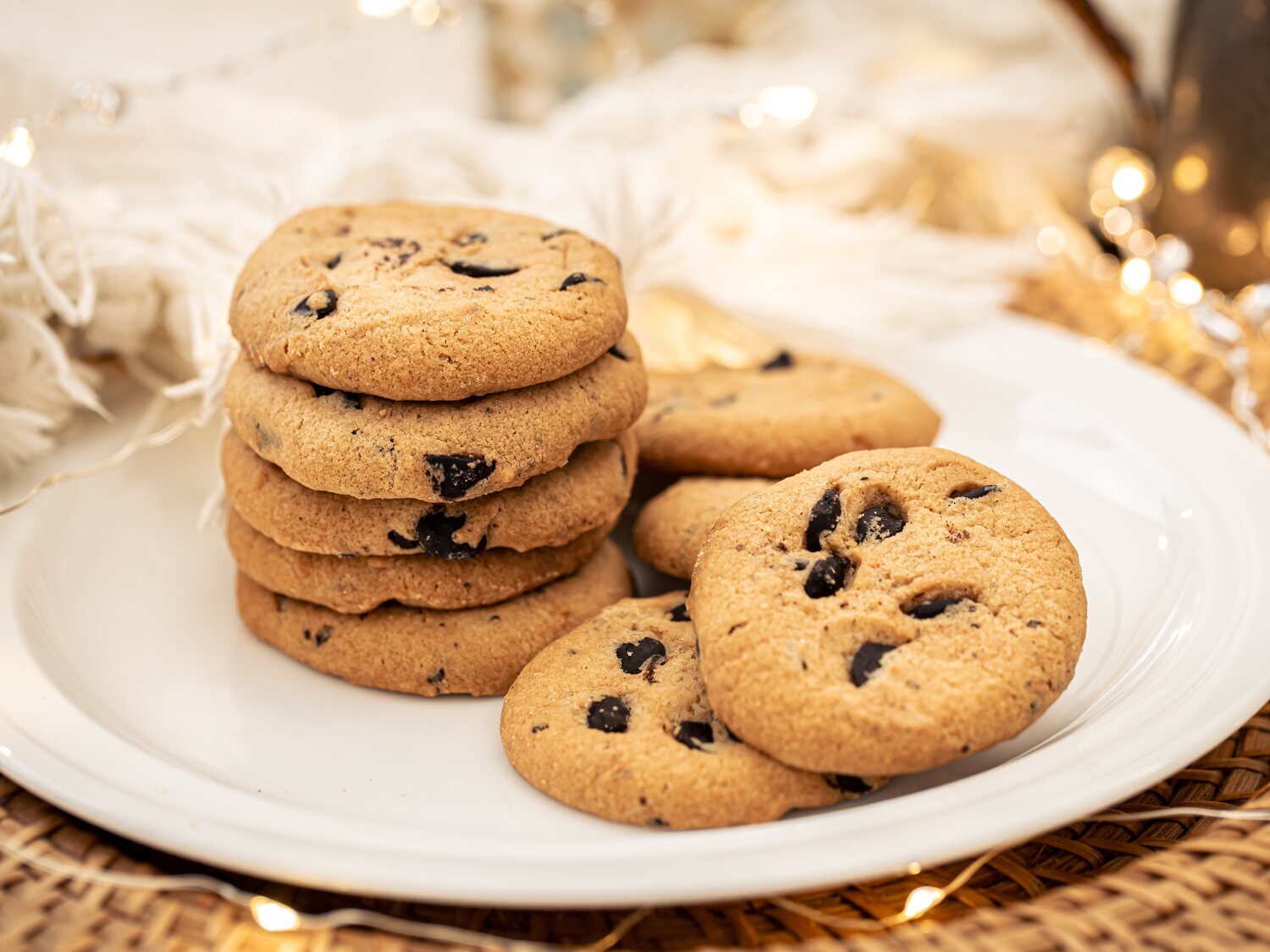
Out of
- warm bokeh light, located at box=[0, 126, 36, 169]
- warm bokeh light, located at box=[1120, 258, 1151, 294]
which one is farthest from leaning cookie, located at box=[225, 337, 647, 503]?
warm bokeh light, located at box=[1120, 258, 1151, 294]

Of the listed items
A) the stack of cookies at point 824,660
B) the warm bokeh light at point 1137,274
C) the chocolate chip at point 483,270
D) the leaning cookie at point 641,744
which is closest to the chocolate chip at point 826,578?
the stack of cookies at point 824,660

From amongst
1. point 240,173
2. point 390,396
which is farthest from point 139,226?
point 390,396

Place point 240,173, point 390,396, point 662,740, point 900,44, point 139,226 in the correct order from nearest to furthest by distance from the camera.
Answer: point 662,740 → point 390,396 → point 139,226 → point 240,173 → point 900,44

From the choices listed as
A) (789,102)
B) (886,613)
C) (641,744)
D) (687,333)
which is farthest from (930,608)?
(789,102)

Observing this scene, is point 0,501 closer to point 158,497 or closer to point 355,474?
point 158,497

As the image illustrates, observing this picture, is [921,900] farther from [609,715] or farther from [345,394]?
[345,394]

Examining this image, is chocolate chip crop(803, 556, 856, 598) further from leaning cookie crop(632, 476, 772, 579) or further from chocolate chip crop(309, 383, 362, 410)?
chocolate chip crop(309, 383, 362, 410)

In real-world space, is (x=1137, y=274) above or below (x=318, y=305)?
below
